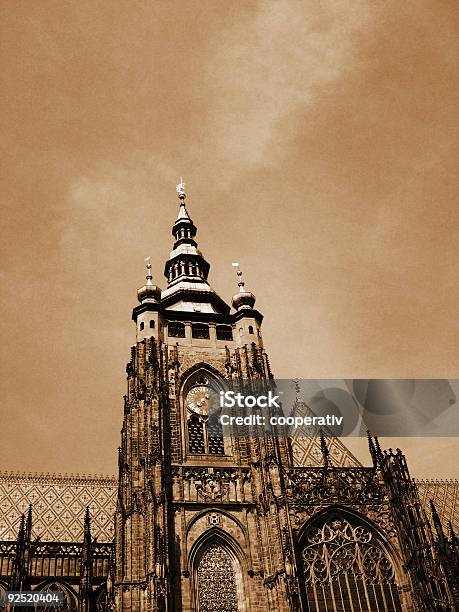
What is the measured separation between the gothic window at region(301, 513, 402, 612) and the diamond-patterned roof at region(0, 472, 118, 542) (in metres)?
11.9

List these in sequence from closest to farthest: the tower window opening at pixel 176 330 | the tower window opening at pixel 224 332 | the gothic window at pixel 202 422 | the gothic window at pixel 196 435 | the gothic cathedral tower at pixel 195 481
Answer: the gothic cathedral tower at pixel 195 481, the gothic window at pixel 196 435, the gothic window at pixel 202 422, the tower window opening at pixel 176 330, the tower window opening at pixel 224 332

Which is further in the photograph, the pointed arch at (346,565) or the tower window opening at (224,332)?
the tower window opening at (224,332)

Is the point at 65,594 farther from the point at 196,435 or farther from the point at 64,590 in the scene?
the point at 196,435

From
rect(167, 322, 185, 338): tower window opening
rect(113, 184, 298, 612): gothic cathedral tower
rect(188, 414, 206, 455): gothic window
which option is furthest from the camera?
rect(167, 322, 185, 338): tower window opening

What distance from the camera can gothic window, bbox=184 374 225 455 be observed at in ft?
101

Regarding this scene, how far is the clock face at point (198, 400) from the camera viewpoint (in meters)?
31.6

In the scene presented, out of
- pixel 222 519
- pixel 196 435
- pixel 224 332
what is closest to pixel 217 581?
pixel 222 519

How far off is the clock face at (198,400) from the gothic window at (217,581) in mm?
6405

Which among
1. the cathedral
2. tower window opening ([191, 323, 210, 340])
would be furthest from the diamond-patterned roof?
tower window opening ([191, 323, 210, 340])

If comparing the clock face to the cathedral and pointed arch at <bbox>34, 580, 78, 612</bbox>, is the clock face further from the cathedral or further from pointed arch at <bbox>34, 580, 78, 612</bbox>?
pointed arch at <bbox>34, 580, 78, 612</bbox>

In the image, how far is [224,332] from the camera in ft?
114

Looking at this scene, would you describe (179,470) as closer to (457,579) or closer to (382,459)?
(382,459)

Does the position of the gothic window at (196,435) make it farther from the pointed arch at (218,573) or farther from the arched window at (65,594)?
the arched window at (65,594)

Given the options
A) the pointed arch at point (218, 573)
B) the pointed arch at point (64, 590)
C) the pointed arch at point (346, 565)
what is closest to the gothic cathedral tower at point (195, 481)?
the pointed arch at point (218, 573)
